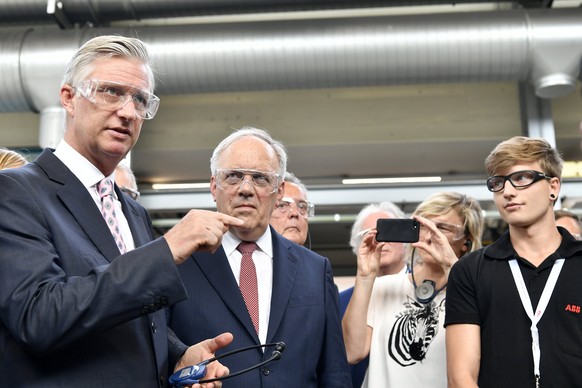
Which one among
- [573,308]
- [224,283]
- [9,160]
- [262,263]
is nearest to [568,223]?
[573,308]

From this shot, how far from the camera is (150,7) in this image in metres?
5.25

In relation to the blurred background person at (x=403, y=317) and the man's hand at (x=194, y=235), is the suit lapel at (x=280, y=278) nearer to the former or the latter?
the blurred background person at (x=403, y=317)

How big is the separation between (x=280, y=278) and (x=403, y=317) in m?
0.66

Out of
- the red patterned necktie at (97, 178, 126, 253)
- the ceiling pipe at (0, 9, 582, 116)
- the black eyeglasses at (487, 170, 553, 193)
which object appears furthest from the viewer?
the ceiling pipe at (0, 9, 582, 116)

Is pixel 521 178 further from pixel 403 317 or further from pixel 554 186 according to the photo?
pixel 403 317

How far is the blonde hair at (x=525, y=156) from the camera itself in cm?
223

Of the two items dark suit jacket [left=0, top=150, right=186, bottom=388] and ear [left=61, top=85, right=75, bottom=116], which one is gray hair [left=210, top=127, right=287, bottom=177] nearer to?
ear [left=61, top=85, right=75, bottom=116]

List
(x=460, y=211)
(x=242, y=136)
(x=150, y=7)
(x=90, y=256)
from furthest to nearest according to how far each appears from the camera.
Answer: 1. (x=150, y=7)
2. (x=460, y=211)
3. (x=242, y=136)
4. (x=90, y=256)

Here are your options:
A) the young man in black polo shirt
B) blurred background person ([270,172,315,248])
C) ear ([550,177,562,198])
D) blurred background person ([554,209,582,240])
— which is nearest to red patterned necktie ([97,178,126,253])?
the young man in black polo shirt

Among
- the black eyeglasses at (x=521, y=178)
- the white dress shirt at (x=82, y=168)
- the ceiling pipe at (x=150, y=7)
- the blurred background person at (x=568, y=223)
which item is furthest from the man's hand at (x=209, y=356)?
the ceiling pipe at (x=150, y=7)

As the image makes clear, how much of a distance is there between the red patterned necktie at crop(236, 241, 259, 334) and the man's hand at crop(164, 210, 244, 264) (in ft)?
2.71

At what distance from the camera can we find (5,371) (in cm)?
121

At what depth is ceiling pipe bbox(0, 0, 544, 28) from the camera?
516 centimetres

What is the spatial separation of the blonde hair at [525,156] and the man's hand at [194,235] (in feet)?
4.29
